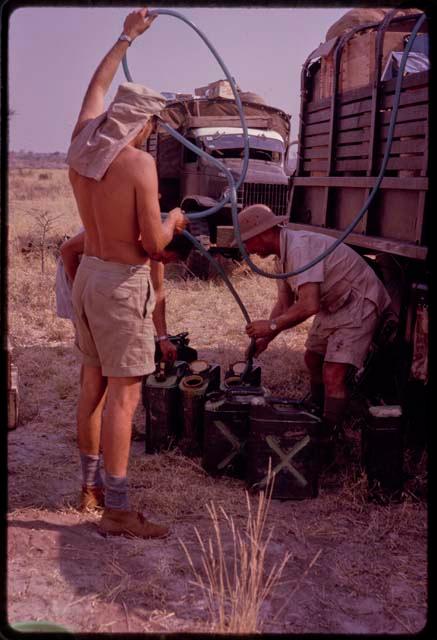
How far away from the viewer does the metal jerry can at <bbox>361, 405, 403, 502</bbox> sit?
4047mm

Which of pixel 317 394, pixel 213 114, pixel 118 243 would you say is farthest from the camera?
pixel 213 114

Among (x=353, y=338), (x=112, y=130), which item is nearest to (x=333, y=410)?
(x=353, y=338)

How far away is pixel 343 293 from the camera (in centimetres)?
476

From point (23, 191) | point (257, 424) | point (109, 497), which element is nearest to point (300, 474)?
point (257, 424)

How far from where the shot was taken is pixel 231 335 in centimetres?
815

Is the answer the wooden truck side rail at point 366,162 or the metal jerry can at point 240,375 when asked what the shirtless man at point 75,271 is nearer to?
the metal jerry can at point 240,375

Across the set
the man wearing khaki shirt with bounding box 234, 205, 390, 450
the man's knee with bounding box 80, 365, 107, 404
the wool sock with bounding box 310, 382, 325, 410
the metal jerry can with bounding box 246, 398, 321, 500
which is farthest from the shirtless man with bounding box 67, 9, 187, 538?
the wool sock with bounding box 310, 382, 325, 410

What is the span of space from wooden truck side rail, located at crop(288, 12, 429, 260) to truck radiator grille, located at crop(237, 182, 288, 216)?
491cm

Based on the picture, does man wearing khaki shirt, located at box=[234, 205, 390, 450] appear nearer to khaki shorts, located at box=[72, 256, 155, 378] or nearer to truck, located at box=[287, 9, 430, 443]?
truck, located at box=[287, 9, 430, 443]

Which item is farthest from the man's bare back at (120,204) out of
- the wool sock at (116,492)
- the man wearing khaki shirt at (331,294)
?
the man wearing khaki shirt at (331,294)

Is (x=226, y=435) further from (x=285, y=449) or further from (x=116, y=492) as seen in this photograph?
(x=116, y=492)

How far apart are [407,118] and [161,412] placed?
8.49 feet

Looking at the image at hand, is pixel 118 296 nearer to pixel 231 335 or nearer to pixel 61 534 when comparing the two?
pixel 61 534

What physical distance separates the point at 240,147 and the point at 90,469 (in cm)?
893
